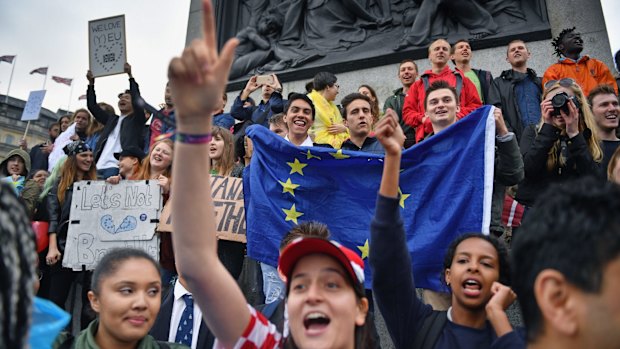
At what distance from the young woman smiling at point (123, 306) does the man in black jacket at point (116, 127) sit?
5.15 m

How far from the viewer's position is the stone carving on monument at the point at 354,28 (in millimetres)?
9117

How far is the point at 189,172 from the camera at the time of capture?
5.83 ft

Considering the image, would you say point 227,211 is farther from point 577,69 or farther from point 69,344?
point 577,69

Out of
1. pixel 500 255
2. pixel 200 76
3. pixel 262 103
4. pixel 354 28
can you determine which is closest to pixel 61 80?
pixel 354 28

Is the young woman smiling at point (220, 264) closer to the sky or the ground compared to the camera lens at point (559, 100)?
closer to the ground

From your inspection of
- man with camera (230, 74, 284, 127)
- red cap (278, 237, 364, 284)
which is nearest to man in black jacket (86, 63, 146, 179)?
man with camera (230, 74, 284, 127)

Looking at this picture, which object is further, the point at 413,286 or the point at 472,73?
the point at 472,73

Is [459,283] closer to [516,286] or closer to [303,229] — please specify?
[303,229]

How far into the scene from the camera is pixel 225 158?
19.7ft

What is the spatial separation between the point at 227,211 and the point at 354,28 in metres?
6.00

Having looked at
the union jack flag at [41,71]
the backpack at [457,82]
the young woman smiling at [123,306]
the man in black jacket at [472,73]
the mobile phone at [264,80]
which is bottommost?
the young woman smiling at [123,306]

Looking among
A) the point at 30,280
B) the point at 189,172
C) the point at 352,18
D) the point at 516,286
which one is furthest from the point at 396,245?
the point at 352,18

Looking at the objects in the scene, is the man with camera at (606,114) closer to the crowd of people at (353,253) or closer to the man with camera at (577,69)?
the crowd of people at (353,253)

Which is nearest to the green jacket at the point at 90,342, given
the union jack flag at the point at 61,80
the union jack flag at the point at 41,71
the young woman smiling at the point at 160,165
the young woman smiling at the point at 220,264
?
the young woman smiling at the point at 220,264
